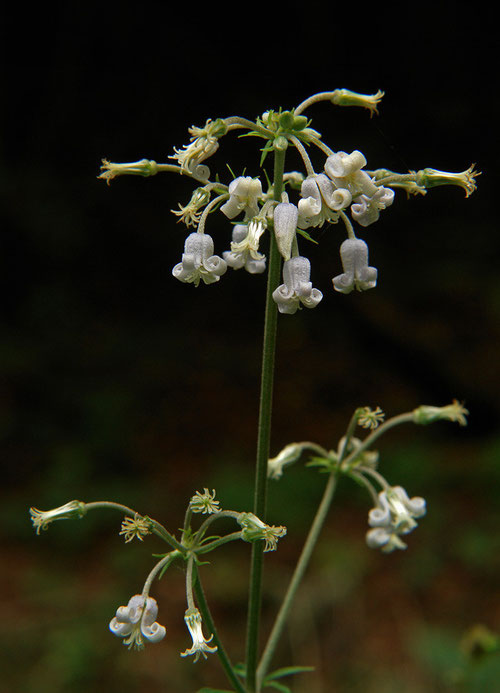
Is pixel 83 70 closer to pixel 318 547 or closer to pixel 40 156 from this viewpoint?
pixel 40 156

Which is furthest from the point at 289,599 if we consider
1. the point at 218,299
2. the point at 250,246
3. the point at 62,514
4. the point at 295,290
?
the point at 218,299

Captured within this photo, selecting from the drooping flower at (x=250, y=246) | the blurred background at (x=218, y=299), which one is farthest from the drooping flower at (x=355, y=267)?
the blurred background at (x=218, y=299)

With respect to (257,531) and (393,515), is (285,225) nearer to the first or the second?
(257,531)

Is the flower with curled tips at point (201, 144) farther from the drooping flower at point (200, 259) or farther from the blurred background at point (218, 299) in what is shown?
the blurred background at point (218, 299)

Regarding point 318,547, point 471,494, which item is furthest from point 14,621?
point 471,494

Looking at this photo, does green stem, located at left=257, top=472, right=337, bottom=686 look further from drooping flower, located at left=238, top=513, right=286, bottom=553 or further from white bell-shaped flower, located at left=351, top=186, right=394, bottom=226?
white bell-shaped flower, located at left=351, top=186, right=394, bottom=226

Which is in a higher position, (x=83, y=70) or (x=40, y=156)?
(x=83, y=70)
